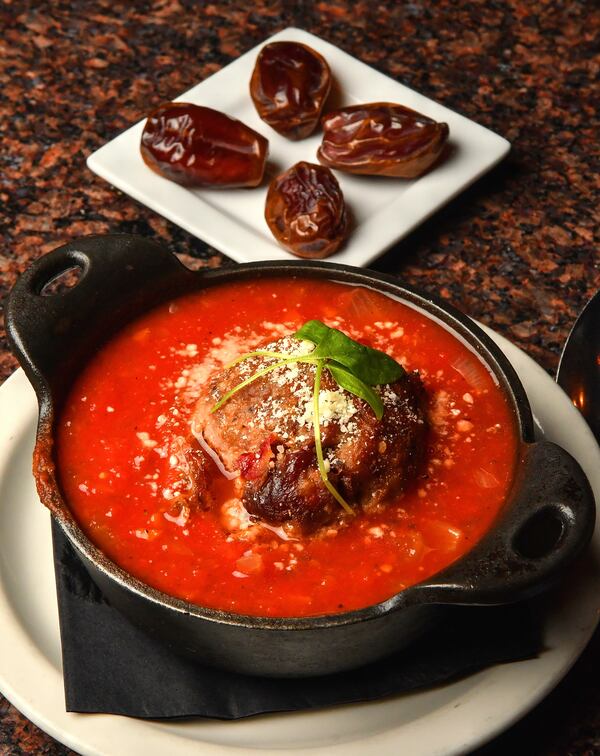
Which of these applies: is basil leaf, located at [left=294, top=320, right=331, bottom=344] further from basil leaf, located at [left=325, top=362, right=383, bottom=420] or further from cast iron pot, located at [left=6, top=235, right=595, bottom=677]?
cast iron pot, located at [left=6, top=235, right=595, bottom=677]

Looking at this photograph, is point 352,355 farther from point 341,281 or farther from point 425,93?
point 425,93

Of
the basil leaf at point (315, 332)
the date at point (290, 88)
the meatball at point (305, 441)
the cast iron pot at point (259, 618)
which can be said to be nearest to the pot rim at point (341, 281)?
the cast iron pot at point (259, 618)

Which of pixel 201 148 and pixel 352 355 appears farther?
pixel 201 148

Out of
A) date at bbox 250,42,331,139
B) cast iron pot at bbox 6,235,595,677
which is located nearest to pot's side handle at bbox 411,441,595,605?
cast iron pot at bbox 6,235,595,677

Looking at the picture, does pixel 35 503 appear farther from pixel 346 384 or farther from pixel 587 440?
pixel 587 440

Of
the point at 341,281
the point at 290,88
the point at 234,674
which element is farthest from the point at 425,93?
the point at 234,674
